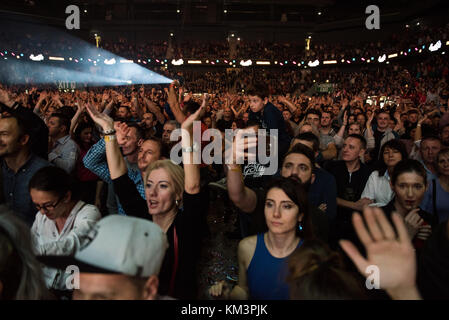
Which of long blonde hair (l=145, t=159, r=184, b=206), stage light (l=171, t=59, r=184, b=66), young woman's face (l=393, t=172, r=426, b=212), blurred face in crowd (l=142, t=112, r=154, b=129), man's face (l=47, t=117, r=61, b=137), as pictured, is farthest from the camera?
stage light (l=171, t=59, r=184, b=66)

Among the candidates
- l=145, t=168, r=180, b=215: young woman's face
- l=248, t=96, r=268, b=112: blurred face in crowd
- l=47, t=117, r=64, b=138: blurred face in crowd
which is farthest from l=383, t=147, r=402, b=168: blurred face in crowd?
l=47, t=117, r=64, b=138: blurred face in crowd

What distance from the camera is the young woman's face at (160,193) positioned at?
2119 millimetres

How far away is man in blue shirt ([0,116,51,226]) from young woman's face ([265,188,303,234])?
184 cm

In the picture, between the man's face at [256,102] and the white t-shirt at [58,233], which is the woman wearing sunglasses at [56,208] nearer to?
the white t-shirt at [58,233]

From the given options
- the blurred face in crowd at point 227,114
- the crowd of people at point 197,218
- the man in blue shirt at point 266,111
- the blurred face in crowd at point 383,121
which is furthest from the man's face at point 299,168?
the blurred face in crowd at point 227,114

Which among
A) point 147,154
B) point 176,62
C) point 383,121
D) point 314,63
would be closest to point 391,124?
point 383,121

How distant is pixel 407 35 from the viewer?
26.9 m

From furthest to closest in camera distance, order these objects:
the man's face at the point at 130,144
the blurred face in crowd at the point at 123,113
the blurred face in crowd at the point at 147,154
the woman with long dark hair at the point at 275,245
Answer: the blurred face in crowd at the point at 123,113 → the man's face at the point at 130,144 → the blurred face in crowd at the point at 147,154 → the woman with long dark hair at the point at 275,245

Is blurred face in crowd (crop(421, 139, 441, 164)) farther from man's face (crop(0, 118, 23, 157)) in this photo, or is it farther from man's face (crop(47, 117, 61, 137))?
man's face (crop(47, 117, 61, 137))

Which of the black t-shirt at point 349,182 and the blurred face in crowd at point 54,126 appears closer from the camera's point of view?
the black t-shirt at point 349,182

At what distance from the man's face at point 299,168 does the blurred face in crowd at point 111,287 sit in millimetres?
1853

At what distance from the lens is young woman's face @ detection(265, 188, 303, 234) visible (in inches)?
79.7
